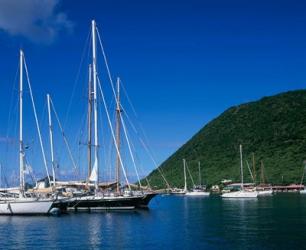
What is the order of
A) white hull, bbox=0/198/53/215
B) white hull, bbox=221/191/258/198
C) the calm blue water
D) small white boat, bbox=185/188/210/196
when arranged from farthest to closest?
small white boat, bbox=185/188/210/196
white hull, bbox=221/191/258/198
white hull, bbox=0/198/53/215
the calm blue water

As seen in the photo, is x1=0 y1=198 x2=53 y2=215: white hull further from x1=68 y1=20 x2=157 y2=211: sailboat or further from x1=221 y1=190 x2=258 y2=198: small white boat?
x1=221 y1=190 x2=258 y2=198: small white boat

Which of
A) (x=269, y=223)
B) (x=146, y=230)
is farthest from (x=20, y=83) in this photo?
(x=269, y=223)

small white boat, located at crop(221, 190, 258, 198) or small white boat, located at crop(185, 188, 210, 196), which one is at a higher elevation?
small white boat, located at crop(185, 188, 210, 196)

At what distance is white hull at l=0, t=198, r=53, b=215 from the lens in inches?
2805

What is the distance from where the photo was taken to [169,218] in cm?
7106

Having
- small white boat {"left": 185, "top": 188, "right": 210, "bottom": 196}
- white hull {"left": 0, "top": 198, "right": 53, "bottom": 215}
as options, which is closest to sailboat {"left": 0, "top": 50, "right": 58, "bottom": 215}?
white hull {"left": 0, "top": 198, "right": 53, "bottom": 215}

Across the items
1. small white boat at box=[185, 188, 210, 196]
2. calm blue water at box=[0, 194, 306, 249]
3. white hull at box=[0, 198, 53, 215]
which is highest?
small white boat at box=[185, 188, 210, 196]

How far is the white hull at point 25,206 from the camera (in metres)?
71.2

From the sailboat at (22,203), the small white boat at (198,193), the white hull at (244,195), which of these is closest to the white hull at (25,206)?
the sailboat at (22,203)

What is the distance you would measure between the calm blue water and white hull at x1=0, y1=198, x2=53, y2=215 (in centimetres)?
243

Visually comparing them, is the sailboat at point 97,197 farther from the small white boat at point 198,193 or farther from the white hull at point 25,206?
the small white boat at point 198,193

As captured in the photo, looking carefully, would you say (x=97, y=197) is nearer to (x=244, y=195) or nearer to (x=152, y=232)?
(x=152, y=232)

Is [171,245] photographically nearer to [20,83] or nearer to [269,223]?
[269,223]

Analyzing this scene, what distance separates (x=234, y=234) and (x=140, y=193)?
31.5 meters
